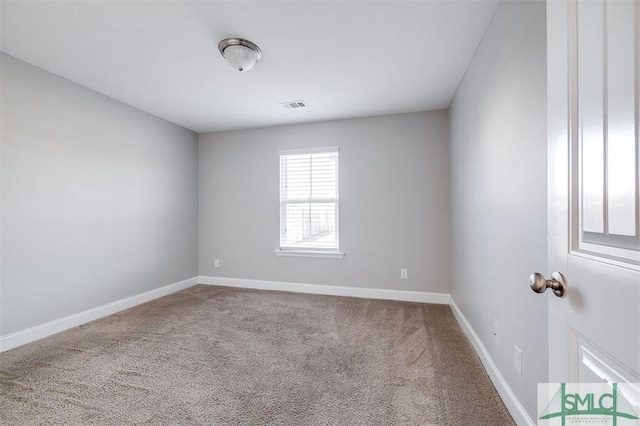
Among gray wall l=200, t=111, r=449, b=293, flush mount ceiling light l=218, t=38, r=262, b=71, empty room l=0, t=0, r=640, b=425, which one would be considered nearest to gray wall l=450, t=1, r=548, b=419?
empty room l=0, t=0, r=640, b=425

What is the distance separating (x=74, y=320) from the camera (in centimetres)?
279

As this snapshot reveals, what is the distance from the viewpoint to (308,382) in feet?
A: 6.11

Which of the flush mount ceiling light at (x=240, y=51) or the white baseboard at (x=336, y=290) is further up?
the flush mount ceiling light at (x=240, y=51)

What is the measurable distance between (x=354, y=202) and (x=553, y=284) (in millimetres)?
3106

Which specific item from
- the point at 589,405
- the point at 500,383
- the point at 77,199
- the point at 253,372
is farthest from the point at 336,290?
the point at 589,405

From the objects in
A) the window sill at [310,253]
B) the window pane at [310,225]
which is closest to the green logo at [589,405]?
the window sill at [310,253]

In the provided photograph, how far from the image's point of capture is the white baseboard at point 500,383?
1.42 metres

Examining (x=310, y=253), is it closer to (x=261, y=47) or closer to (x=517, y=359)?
(x=261, y=47)

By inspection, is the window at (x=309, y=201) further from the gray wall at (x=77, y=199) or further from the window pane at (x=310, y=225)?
the gray wall at (x=77, y=199)

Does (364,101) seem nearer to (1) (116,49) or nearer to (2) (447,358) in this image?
(1) (116,49)

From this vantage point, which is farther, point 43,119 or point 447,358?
point 43,119

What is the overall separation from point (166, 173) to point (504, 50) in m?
4.08

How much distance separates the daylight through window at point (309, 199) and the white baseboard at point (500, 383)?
6.61 ft

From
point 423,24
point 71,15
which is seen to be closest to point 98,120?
point 71,15
